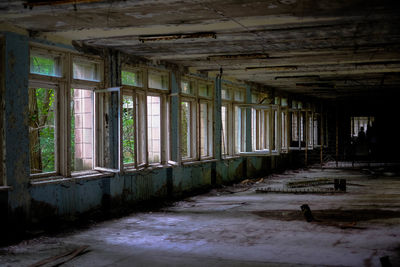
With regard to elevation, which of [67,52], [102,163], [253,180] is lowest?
[253,180]

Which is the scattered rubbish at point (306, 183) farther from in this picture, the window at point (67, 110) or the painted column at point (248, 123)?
the window at point (67, 110)

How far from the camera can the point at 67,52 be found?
7023 mm

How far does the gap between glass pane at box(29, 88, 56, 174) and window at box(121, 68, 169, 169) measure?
4.53ft

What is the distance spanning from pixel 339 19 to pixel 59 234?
456cm

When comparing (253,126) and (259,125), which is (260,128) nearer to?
(259,125)

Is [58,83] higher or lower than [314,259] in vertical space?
higher

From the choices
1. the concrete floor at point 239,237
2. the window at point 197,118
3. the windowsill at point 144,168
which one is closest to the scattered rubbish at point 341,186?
the concrete floor at point 239,237

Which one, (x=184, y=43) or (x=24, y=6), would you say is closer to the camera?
(x=24, y=6)

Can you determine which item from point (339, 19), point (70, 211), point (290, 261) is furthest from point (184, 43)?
point (290, 261)

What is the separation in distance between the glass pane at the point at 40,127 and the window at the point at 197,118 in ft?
9.06

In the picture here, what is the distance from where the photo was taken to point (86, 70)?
24.7 feet

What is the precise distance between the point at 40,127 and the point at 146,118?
1.85 m

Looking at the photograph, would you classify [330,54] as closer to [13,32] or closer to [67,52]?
[67,52]

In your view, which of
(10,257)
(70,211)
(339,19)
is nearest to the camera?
(10,257)
